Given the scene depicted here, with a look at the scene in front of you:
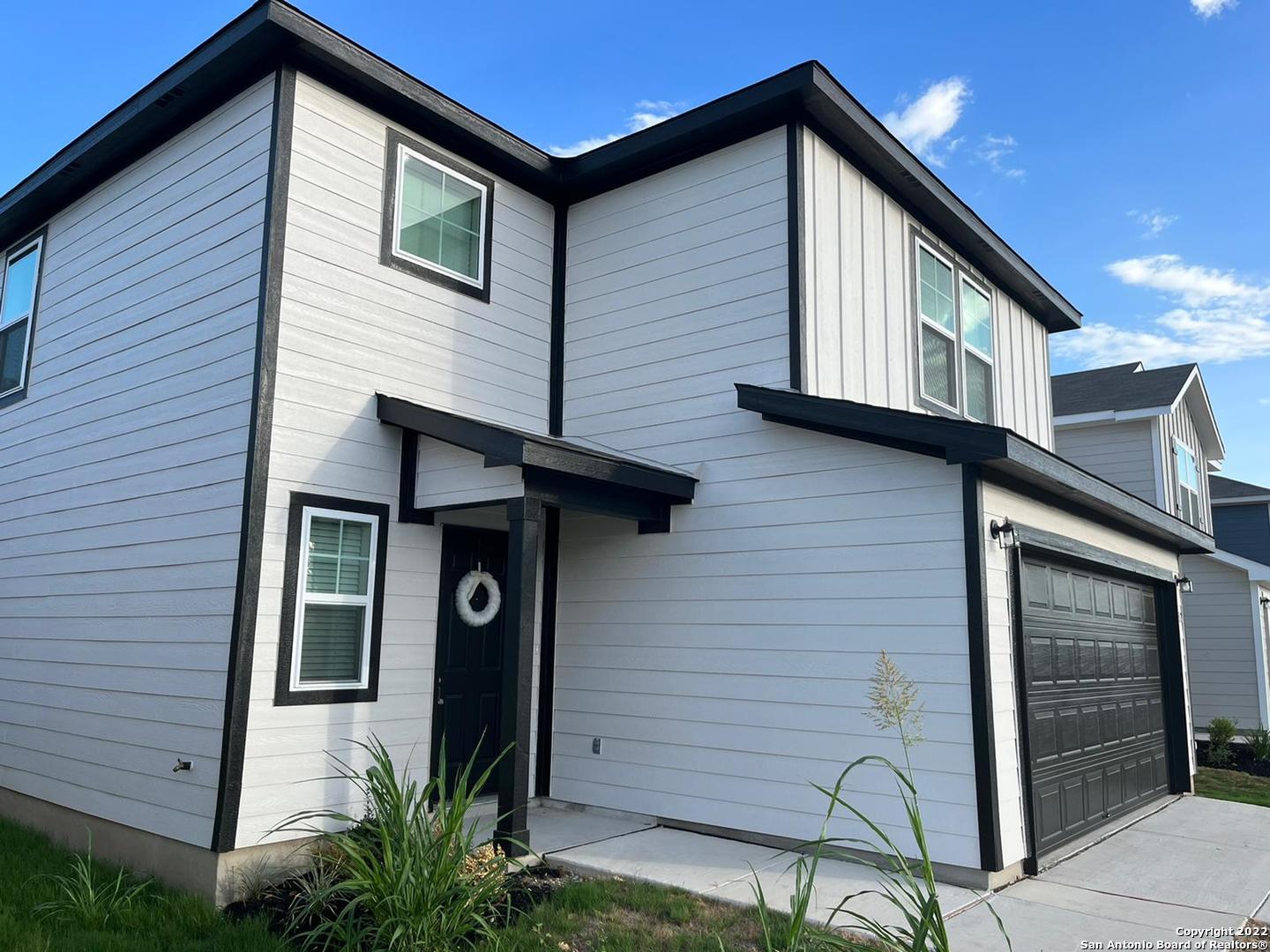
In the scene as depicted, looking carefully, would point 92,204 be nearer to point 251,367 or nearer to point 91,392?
point 91,392

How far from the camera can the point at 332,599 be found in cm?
610

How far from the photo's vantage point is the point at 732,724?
670 cm

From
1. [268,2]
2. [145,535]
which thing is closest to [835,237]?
[268,2]

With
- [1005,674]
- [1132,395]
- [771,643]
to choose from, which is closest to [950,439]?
[1005,674]

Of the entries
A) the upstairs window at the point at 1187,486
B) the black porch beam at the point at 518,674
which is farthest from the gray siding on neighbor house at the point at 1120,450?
the black porch beam at the point at 518,674

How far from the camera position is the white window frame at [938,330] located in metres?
8.56

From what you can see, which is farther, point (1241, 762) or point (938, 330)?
point (1241, 762)

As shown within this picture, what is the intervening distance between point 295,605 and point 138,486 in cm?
198

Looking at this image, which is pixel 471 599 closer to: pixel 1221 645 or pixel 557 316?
pixel 557 316

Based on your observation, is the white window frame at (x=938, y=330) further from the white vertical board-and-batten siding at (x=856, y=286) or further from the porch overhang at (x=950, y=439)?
the porch overhang at (x=950, y=439)

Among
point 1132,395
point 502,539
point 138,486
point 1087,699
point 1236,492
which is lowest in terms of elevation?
point 1087,699

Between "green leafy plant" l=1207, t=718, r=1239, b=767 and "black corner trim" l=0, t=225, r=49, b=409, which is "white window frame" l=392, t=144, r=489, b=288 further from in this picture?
"green leafy plant" l=1207, t=718, r=1239, b=767

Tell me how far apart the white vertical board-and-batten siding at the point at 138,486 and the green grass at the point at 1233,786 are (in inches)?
385

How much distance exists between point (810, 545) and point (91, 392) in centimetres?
604
